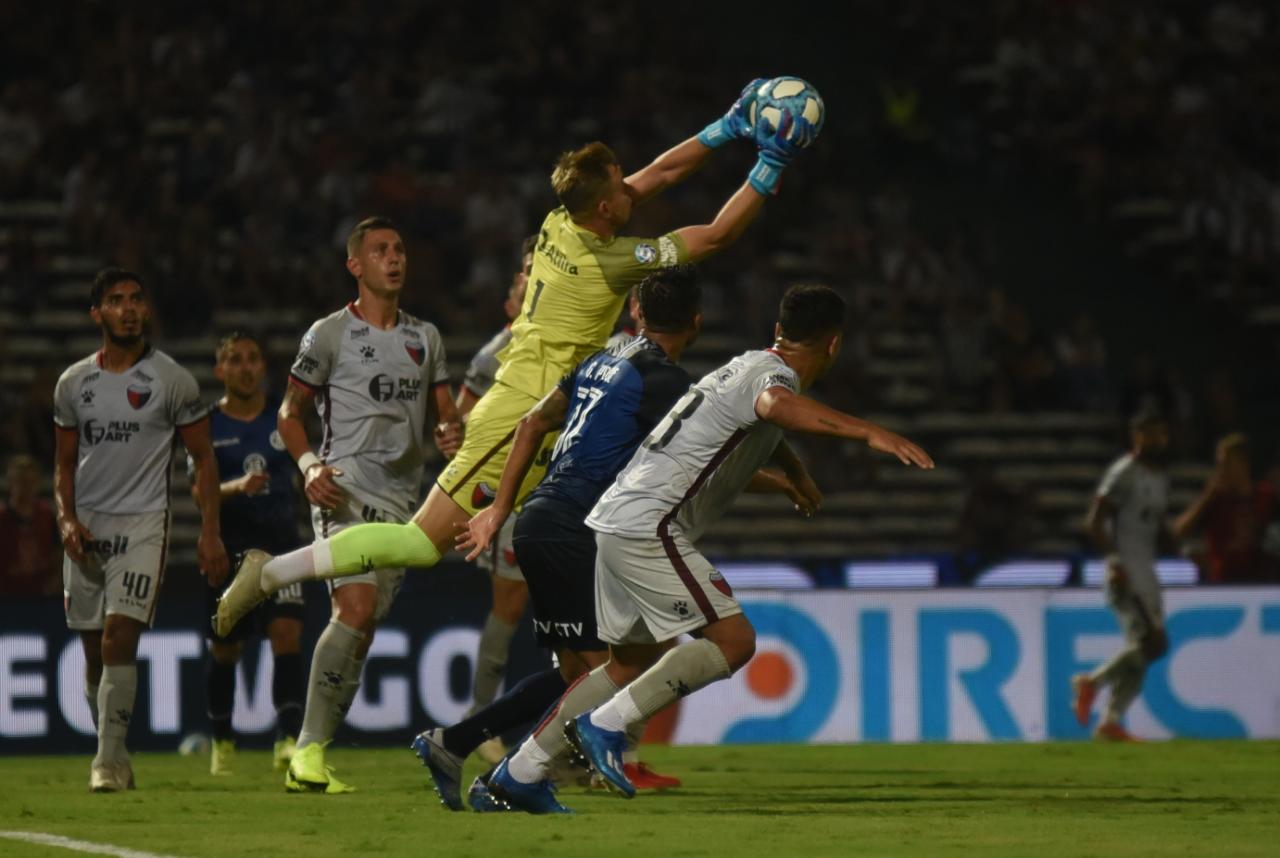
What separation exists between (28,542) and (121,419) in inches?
205

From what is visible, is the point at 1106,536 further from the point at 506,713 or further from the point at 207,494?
the point at 506,713

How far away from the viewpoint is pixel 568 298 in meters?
9.33

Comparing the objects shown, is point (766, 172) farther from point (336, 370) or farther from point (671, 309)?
point (336, 370)

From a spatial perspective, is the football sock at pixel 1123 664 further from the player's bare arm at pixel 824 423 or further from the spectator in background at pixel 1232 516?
the player's bare arm at pixel 824 423

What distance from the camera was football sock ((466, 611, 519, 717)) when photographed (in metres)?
11.6

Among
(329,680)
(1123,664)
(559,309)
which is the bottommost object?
(1123,664)

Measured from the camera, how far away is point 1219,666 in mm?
14664

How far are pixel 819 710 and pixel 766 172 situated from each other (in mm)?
5879

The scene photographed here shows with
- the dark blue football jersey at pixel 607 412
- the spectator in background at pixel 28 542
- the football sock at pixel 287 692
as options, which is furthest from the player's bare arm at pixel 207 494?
the spectator in background at pixel 28 542

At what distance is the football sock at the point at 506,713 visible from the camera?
8469mm

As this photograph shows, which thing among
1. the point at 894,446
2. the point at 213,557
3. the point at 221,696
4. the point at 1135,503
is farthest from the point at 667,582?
the point at 1135,503

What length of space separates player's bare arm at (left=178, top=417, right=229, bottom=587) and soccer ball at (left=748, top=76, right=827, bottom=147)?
2987mm

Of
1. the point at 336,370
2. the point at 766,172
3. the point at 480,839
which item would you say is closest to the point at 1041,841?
the point at 480,839

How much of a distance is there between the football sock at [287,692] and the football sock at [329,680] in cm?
196
